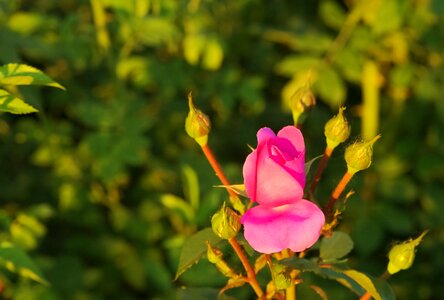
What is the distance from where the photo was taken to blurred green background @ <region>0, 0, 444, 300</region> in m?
2.13

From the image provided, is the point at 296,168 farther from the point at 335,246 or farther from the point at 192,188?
the point at 192,188

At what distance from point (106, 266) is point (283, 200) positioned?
4.36ft

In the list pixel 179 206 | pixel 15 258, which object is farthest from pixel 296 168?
pixel 179 206

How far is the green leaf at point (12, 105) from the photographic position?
46.7 inches

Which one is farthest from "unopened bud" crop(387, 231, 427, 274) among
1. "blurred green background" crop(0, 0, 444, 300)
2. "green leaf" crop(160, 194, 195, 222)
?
"blurred green background" crop(0, 0, 444, 300)

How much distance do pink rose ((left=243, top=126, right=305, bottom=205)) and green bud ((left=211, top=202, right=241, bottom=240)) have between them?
0.04 meters

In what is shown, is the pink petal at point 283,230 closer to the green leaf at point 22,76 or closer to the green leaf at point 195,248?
the green leaf at point 195,248

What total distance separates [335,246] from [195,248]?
25cm

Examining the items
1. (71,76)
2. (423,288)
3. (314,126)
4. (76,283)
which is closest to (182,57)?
(71,76)

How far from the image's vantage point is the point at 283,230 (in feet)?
3.37

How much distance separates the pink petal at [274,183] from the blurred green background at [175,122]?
906 mm

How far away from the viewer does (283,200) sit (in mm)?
1047

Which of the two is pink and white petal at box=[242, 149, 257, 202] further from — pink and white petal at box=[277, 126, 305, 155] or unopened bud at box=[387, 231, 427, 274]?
A: unopened bud at box=[387, 231, 427, 274]

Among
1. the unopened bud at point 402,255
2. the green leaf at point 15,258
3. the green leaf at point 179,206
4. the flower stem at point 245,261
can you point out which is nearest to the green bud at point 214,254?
the flower stem at point 245,261
